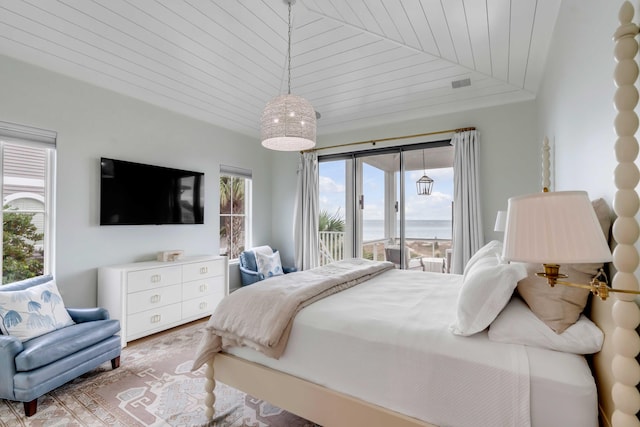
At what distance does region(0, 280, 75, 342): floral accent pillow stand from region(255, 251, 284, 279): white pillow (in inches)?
92.6

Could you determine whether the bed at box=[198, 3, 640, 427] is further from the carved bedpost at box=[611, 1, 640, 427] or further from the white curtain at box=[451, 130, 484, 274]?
the white curtain at box=[451, 130, 484, 274]

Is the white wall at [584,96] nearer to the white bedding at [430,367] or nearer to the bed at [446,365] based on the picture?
the bed at [446,365]

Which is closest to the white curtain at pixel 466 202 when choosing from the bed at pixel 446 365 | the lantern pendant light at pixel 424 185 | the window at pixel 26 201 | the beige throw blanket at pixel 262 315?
the lantern pendant light at pixel 424 185

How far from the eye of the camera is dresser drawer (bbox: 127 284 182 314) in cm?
318

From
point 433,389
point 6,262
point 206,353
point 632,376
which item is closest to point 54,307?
point 6,262

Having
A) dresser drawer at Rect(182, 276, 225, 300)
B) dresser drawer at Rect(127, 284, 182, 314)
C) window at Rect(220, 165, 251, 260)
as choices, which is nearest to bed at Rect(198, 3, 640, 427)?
dresser drawer at Rect(127, 284, 182, 314)

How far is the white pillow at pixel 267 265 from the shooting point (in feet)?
15.1

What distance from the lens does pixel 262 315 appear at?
1.86 m

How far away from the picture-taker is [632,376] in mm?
807

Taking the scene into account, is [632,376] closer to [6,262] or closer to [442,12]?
[442,12]

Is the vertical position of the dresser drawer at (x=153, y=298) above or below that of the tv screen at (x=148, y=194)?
below

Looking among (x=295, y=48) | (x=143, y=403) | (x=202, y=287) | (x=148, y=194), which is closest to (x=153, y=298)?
(x=202, y=287)

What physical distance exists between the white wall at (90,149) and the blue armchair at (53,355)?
0.59 meters

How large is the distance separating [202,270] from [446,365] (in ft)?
10.6
